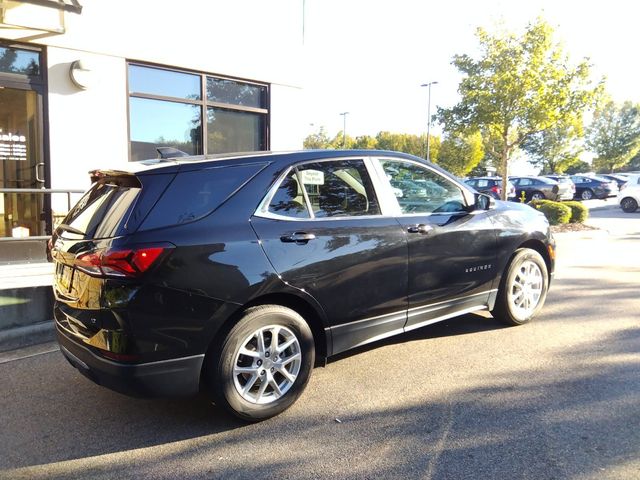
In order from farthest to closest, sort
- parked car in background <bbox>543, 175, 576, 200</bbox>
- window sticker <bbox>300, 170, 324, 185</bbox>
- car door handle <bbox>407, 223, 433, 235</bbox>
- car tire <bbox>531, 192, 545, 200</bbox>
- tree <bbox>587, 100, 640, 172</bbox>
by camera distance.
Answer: tree <bbox>587, 100, 640, 172</bbox> → car tire <bbox>531, 192, 545, 200</bbox> → parked car in background <bbox>543, 175, 576, 200</bbox> → car door handle <bbox>407, 223, 433, 235</bbox> → window sticker <bbox>300, 170, 324, 185</bbox>

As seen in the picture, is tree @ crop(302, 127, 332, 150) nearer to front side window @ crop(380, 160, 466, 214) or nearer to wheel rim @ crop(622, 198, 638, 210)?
wheel rim @ crop(622, 198, 638, 210)

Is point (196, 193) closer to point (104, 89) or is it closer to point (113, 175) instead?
point (113, 175)

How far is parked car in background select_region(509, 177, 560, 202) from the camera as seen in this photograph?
2650 cm

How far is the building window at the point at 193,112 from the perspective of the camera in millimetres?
8750

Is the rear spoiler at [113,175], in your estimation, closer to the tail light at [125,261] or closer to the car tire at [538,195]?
the tail light at [125,261]

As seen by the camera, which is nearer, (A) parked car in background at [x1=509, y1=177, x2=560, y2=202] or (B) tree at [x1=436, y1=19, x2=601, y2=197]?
(B) tree at [x1=436, y1=19, x2=601, y2=197]

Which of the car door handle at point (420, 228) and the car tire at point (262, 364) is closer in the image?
the car tire at point (262, 364)

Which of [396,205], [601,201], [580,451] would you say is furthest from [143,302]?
[601,201]

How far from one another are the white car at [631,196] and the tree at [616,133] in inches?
1211

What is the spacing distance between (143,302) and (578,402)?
9.53 feet

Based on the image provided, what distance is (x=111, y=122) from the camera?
8328 mm

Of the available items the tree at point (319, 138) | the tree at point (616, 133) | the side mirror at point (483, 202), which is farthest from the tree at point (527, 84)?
the tree at point (319, 138)

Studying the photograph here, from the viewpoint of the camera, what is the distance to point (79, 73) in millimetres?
7816

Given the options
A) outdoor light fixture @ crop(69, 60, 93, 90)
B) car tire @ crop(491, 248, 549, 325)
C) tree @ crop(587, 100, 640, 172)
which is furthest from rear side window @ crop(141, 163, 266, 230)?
tree @ crop(587, 100, 640, 172)
